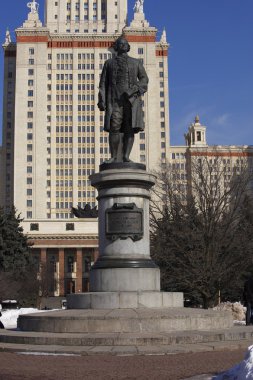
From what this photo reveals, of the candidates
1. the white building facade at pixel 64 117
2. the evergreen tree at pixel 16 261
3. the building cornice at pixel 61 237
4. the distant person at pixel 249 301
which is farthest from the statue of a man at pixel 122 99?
the white building facade at pixel 64 117

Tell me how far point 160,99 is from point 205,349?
4805 inches

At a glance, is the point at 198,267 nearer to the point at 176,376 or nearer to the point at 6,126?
the point at 176,376

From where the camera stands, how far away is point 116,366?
909cm

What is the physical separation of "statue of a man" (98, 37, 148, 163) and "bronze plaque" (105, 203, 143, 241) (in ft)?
5.78

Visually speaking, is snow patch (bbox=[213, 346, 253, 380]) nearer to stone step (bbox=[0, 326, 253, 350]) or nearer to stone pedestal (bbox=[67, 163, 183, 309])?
stone step (bbox=[0, 326, 253, 350])

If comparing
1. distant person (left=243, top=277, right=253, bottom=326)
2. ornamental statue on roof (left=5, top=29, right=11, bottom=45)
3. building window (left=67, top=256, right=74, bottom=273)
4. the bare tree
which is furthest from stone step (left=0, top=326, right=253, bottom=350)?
ornamental statue on roof (left=5, top=29, right=11, bottom=45)

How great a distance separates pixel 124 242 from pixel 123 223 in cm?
50

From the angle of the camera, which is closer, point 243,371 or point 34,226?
point 243,371

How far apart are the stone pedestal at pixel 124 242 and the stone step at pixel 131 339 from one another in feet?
8.18

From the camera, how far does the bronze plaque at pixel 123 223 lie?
15.3 metres

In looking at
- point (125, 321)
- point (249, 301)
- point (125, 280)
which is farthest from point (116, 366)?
point (249, 301)

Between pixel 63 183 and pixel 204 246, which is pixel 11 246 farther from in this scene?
pixel 63 183

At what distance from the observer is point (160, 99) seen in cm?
13012

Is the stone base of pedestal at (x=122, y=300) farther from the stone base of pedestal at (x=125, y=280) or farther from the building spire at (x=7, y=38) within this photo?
the building spire at (x=7, y=38)
